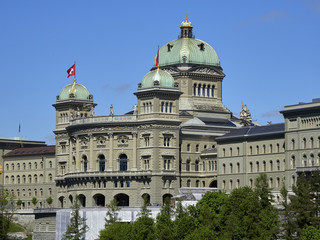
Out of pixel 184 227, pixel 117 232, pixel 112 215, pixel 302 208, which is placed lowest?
pixel 117 232

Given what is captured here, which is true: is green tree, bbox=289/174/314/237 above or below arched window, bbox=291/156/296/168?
below

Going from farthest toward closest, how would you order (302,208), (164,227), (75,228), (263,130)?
(263,130)
(75,228)
(164,227)
(302,208)

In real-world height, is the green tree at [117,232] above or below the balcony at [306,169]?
below

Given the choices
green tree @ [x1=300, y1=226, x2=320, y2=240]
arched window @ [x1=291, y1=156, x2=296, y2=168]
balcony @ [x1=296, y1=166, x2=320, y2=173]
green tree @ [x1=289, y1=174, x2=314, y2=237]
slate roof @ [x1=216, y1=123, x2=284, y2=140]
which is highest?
slate roof @ [x1=216, y1=123, x2=284, y2=140]

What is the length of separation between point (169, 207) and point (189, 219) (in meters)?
15.2

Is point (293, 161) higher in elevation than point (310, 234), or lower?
higher

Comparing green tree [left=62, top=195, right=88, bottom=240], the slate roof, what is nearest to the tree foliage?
green tree [left=62, top=195, right=88, bottom=240]

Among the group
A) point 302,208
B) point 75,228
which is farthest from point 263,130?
point 302,208

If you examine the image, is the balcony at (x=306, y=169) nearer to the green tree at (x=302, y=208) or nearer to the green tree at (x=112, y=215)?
the green tree at (x=302, y=208)

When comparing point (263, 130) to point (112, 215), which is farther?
point (263, 130)

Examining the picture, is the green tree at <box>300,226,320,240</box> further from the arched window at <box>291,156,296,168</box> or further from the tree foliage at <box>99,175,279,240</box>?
the arched window at <box>291,156,296,168</box>

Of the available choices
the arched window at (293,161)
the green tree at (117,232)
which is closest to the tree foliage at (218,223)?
the green tree at (117,232)

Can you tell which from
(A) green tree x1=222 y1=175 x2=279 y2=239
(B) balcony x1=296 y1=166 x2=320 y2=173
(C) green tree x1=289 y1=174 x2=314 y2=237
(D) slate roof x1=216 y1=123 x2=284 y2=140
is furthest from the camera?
(D) slate roof x1=216 y1=123 x2=284 y2=140

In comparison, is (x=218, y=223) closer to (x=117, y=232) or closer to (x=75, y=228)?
(x=117, y=232)
